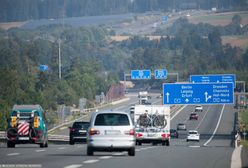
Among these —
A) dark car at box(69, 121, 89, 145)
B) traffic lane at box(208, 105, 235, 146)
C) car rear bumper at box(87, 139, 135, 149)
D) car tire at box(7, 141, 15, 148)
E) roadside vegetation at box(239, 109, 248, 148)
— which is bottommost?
traffic lane at box(208, 105, 235, 146)

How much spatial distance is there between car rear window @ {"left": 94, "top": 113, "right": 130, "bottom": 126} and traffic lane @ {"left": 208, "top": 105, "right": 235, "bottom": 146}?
5961 centimetres

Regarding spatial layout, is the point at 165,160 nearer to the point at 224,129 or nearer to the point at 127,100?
the point at 224,129

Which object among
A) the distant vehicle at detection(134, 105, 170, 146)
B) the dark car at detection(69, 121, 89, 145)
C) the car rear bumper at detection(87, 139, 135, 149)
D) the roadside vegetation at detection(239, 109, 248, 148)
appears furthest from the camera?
the roadside vegetation at detection(239, 109, 248, 148)

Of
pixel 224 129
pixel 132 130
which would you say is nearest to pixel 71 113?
pixel 224 129

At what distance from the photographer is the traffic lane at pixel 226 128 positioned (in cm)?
10036

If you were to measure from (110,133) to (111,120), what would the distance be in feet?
1.72

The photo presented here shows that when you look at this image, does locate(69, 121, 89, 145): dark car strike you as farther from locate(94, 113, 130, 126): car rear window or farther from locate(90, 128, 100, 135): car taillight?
locate(90, 128, 100, 135): car taillight

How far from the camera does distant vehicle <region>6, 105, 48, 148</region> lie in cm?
4309

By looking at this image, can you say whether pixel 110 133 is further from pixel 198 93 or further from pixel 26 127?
pixel 198 93

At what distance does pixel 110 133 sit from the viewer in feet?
109

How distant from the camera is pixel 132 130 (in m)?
33.7

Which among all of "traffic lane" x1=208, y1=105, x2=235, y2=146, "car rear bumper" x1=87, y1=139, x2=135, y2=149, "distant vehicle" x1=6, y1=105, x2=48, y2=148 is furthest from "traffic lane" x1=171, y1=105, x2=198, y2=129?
"car rear bumper" x1=87, y1=139, x2=135, y2=149

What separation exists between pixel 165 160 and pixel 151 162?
1.40 meters

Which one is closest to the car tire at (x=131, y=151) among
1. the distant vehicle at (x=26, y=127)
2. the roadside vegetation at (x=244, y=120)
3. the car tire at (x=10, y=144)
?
the distant vehicle at (x=26, y=127)
